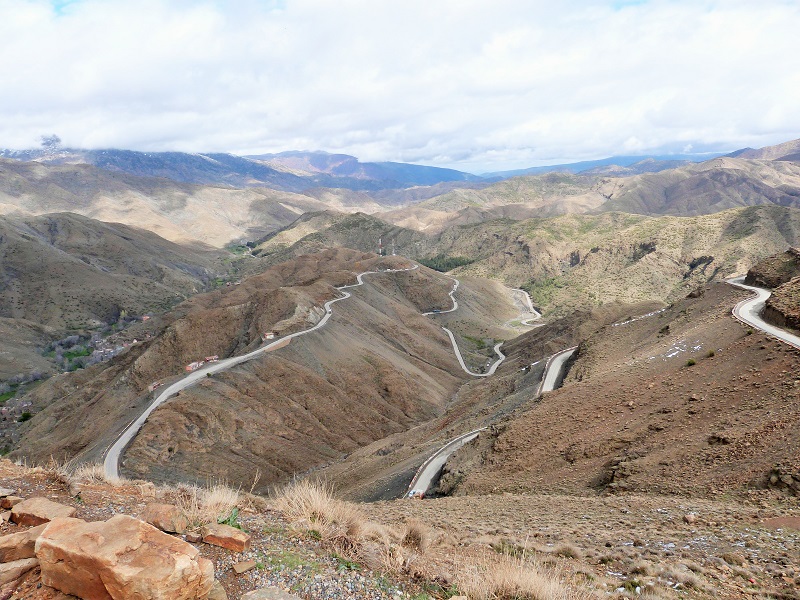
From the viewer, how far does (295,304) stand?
60188 millimetres

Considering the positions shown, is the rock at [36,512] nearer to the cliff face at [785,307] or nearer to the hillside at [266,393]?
the hillside at [266,393]

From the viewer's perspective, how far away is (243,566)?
6406 millimetres

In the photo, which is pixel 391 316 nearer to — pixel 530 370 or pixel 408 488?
pixel 530 370

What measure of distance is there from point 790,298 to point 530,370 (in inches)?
844

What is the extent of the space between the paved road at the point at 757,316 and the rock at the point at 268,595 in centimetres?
2481

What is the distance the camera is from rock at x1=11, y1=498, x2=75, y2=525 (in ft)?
23.5

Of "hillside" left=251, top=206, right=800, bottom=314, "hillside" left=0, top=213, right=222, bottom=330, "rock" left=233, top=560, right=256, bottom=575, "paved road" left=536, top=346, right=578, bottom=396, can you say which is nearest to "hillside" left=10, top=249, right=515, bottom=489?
"paved road" left=536, top=346, right=578, bottom=396

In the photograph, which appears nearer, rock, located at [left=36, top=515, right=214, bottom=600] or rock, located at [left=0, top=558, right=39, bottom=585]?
rock, located at [left=36, top=515, right=214, bottom=600]

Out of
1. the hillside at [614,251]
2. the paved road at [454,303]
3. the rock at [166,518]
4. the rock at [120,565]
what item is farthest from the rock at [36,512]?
the hillside at [614,251]

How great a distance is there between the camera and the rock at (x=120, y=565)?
16.2ft

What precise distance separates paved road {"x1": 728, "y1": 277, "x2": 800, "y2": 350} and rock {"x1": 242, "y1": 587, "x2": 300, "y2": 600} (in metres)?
24.8

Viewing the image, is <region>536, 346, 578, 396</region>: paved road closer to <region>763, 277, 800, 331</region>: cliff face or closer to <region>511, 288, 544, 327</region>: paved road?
<region>763, 277, 800, 331</region>: cliff face

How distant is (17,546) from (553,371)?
38.5 meters

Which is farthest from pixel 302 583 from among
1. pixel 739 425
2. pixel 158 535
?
pixel 739 425
